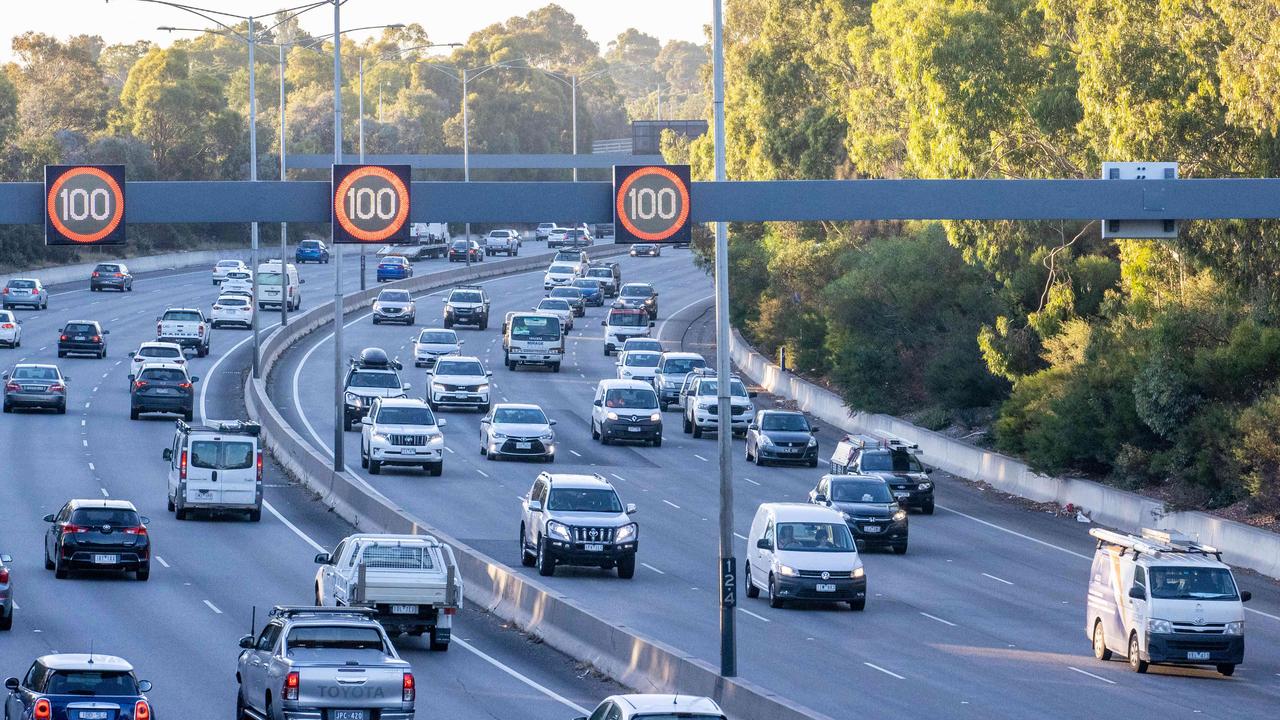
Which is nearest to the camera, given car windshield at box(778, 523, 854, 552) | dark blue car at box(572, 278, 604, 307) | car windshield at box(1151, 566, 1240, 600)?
car windshield at box(1151, 566, 1240, 600)

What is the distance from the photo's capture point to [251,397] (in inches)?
2261

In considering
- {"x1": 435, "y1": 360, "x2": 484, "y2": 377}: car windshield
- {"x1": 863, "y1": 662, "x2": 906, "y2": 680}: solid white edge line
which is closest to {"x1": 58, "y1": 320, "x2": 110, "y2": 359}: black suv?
{"x1": 435, "y1": 360, "x2": 484, "y2": 377}: car windshield

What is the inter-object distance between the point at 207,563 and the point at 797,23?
2012 inches

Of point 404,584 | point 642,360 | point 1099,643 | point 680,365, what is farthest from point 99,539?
point 642,360

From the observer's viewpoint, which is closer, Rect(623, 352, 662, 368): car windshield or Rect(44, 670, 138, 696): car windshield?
Rect(44, 670, 138, 696): car windshield

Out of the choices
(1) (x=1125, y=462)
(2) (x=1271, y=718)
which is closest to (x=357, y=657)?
(2) (x=1271, y=718)

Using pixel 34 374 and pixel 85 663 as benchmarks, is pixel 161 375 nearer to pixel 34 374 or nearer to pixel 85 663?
pixel 34 374

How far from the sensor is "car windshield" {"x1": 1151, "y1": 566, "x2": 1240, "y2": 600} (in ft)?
90.6

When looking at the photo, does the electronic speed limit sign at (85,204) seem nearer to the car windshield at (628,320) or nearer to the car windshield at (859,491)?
the car windshield at (859,491)

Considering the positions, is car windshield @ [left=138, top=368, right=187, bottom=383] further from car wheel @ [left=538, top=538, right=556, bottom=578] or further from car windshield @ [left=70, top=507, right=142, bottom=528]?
car wheel @ [left=538, top=538, right=556, bottom=578]

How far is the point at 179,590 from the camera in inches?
1264

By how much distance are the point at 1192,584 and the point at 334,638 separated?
13866 mm

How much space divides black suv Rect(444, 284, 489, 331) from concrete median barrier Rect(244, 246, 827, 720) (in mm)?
28716

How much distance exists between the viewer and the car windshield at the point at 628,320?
7625 cm
